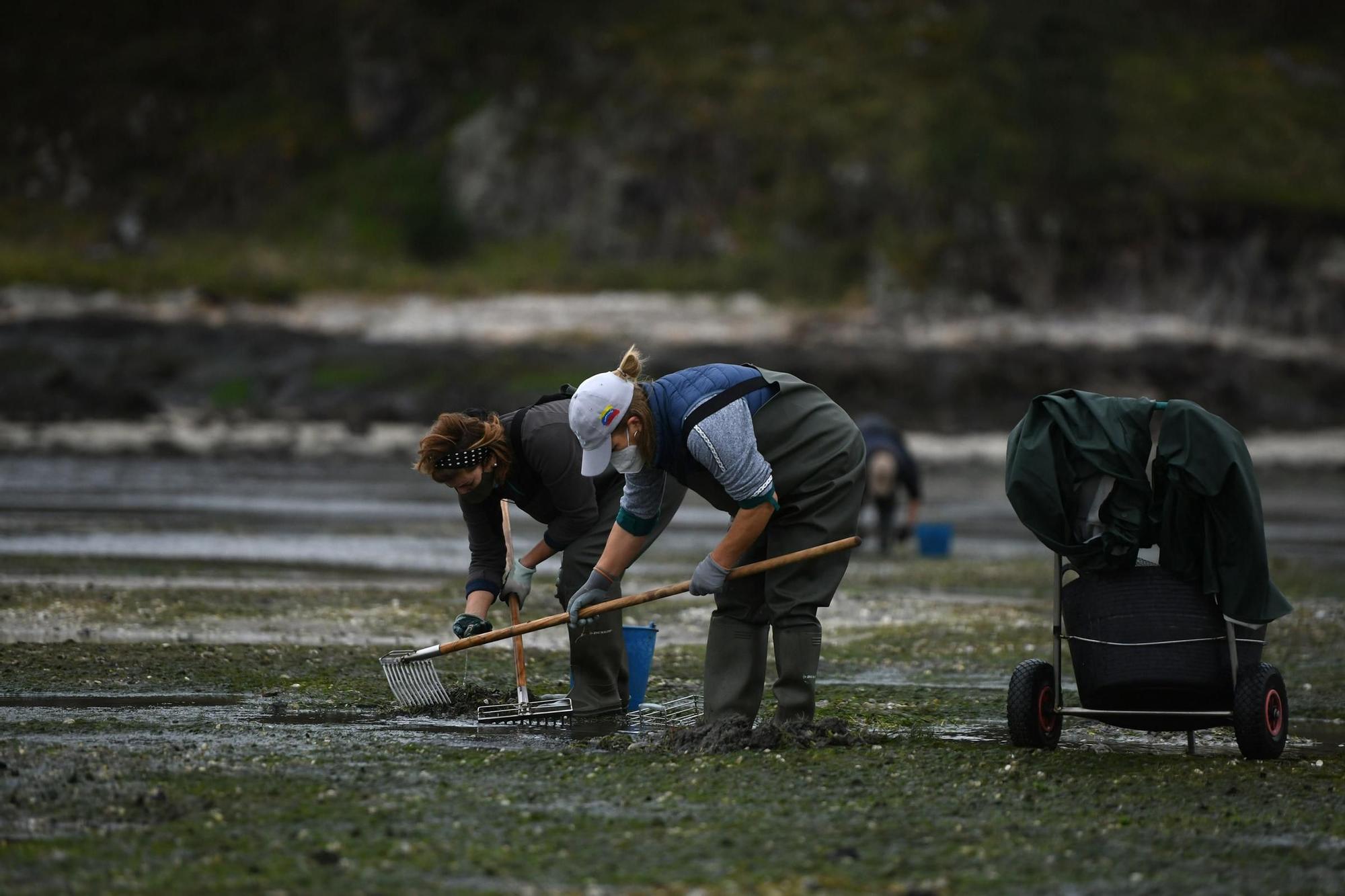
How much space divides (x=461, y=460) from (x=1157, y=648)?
3126 millimetres

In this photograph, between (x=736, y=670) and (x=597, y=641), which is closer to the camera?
(x=736, y=670)

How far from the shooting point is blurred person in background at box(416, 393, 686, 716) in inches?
293

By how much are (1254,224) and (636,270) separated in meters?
21.3

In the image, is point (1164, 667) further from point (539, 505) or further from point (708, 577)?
point (539, 505)

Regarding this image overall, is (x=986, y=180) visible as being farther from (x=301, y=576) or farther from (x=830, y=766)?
(x=830, y=766)

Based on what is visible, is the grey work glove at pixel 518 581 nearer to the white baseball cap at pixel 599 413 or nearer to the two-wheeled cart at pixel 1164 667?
the white baseball cap at pixel 599 413

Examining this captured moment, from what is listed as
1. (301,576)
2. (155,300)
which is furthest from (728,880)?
(155,300)

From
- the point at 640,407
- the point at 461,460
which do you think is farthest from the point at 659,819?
the point at 461,460

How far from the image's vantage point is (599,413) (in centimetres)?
650

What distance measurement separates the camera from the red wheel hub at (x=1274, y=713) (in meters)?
7.17

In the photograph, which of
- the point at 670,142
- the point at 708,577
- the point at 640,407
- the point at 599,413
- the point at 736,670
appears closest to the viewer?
the point at 599,413

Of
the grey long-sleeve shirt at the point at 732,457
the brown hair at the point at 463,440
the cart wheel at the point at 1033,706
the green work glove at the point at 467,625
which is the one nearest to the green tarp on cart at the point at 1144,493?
the cart wheel at the point at 1033,706

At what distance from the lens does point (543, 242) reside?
203 feet

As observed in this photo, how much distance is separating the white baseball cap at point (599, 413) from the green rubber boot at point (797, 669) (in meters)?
1.22
